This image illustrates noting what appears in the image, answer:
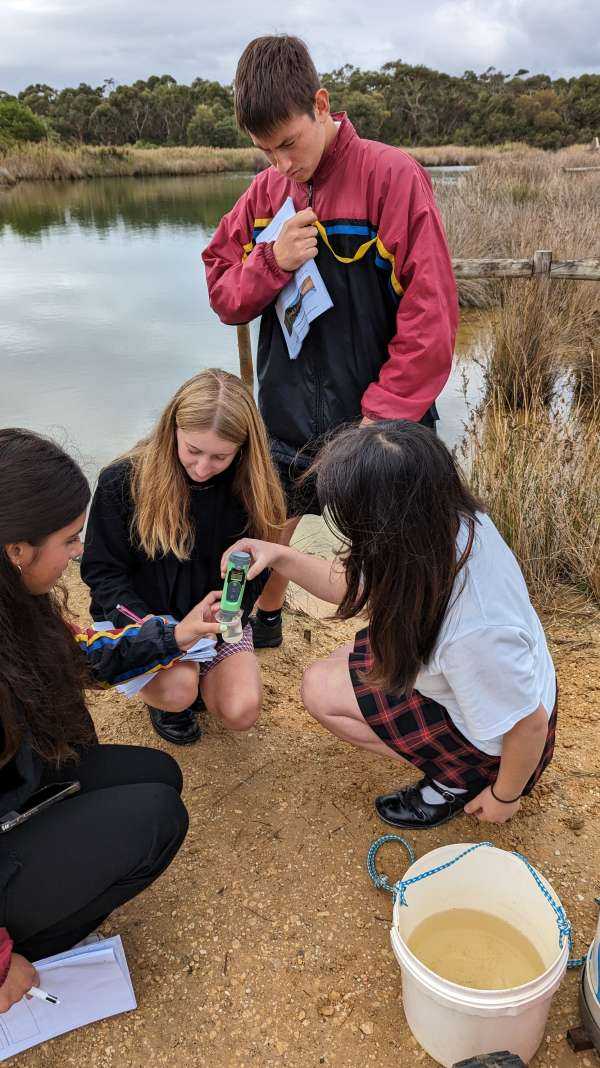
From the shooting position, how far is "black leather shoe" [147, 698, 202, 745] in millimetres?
2078

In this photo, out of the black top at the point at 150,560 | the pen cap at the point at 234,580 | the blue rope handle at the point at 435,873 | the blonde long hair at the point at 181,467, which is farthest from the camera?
the black top at the point at 150,560

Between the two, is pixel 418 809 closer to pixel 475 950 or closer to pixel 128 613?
pixel 475 950

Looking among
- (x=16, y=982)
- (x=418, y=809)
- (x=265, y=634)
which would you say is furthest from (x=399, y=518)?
(x=265, y=634)

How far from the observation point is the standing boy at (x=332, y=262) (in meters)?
1.84

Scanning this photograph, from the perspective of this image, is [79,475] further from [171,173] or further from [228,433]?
[171,173]

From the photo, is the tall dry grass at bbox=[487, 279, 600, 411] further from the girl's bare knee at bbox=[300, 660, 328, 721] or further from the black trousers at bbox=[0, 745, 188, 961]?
the black trousers at bbox=[0, 745, 188, 961]

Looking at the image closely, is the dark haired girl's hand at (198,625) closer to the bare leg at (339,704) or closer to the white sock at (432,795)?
the bare leg at (339,704)

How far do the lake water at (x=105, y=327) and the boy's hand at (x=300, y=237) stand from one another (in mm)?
930

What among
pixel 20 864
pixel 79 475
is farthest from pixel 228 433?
pixel 20 864

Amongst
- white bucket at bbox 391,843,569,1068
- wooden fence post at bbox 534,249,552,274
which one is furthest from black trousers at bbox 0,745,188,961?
wooden fence post at bbox 534,249,552,274

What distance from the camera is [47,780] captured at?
1517 millimetres

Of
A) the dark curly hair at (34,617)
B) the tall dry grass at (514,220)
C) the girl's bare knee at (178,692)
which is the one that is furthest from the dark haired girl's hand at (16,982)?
the tall dry grass at (514,220)

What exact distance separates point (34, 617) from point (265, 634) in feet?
4.20

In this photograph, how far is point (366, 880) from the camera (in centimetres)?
166
